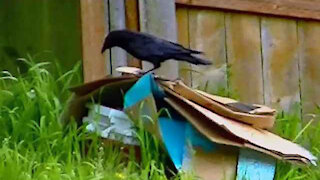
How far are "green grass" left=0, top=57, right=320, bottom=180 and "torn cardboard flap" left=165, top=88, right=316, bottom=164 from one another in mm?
79

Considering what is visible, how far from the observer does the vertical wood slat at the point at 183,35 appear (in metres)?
4.60

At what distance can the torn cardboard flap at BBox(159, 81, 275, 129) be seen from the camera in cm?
375

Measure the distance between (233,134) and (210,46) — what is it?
1.14 meters

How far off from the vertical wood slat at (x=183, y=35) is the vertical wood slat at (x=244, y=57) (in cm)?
24

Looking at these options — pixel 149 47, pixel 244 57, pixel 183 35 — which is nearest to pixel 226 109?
pixel 149 47

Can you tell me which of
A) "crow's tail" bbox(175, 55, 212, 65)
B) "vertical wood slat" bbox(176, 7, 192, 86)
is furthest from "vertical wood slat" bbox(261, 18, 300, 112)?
"crow's tail" bbox(175, 55, 212, 65)

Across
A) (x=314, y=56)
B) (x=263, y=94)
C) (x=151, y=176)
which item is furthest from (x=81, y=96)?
(x=314, y=56)

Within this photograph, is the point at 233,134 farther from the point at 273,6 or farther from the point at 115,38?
the point at 273,6

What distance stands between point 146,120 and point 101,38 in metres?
0.83

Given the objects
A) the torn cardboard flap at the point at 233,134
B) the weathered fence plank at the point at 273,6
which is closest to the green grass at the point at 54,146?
the torn cardboard flap at the point at 233,134

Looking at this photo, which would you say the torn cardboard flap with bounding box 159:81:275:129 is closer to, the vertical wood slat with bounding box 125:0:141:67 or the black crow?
the black crow

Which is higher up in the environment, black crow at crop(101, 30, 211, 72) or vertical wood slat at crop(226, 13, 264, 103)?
black crow at crop(101, 30, 211, 72)

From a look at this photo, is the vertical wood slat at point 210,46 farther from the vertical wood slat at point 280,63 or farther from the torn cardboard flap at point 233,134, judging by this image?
the torn cardboard flap at point 233,134

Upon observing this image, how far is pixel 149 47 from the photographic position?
4.02m
